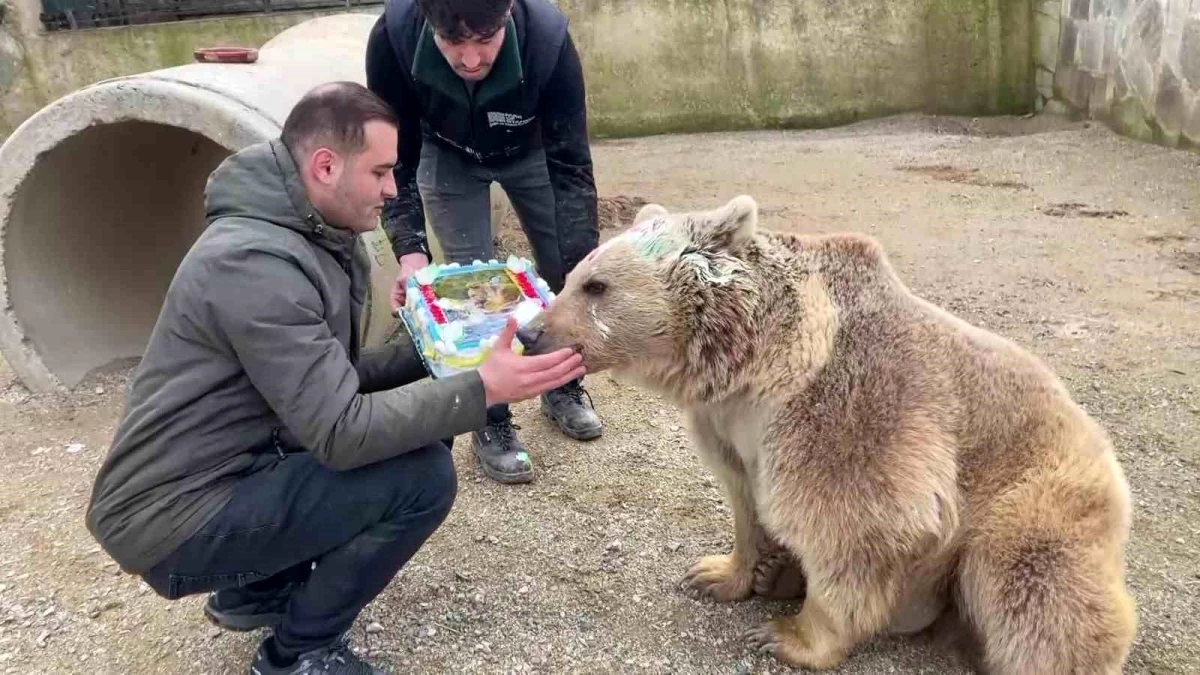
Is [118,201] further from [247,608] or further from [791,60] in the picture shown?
[791,60]

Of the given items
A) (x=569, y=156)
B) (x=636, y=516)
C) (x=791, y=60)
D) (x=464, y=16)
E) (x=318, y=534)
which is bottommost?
(x=636, y=516)

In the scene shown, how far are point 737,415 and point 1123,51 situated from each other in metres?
9.15

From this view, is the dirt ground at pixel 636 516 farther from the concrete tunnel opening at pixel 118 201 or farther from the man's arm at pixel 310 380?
the man's arm at pixel 310 380

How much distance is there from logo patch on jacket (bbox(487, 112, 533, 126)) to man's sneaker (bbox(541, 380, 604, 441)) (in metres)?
1.32

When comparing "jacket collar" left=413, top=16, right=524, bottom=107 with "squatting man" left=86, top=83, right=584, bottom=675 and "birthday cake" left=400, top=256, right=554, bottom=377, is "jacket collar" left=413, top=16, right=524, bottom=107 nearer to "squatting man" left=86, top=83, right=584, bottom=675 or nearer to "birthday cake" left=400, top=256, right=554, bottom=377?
"birthday cake" left=400, top=256, right=554, bottom=377

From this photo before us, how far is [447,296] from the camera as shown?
10.7 feet

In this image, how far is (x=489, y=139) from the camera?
418 cm

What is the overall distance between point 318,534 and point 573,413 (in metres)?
→ 2.19

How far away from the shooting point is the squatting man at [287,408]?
2443 millimetres

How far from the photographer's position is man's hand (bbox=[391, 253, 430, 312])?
3641 millimetres

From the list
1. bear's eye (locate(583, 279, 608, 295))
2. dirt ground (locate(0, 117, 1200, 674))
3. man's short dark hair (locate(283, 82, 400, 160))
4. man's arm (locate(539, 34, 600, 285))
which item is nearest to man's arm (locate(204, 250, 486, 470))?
man's short dark hair (locate(283, 82, 400, 160))

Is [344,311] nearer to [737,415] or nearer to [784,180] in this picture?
[737,415]

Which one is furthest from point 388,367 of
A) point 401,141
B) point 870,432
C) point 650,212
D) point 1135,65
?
point 1135,65

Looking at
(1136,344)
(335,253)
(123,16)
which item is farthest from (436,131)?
(123,16)
